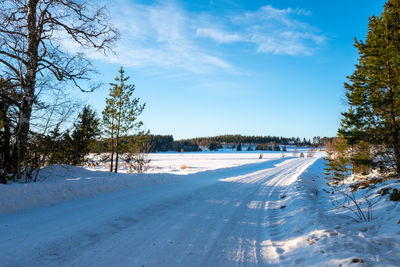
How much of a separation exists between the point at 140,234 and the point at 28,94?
6.80 metres

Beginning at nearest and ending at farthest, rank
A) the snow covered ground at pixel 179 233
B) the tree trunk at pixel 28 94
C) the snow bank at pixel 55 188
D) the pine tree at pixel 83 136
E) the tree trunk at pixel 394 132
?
the snow covered ground at pixel 179 233
the snow bank at pixel 55 188
the tree trunk at pixel 28 94
the tree trunk at pixel 394 132
the pine tree at pixel 83 136

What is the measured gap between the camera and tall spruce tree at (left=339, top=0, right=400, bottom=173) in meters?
9.48

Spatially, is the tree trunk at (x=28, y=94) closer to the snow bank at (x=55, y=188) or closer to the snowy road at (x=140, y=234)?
the snow bank at (x=55, y=188)

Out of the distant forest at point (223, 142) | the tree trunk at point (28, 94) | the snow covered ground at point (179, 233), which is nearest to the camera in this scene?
the snow covered ground at point (179, 233)

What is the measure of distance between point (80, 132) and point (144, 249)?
1688cm

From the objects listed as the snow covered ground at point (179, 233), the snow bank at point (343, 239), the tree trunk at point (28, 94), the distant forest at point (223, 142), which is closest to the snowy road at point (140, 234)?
the snow covered ground at point (179, 233)

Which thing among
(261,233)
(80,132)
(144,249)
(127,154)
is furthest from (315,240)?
(80,132)

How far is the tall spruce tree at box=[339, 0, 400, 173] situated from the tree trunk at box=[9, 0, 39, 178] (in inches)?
590

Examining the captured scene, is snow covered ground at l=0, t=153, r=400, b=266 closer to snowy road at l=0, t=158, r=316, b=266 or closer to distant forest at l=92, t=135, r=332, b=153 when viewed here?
snowy road at l=0, t=158, r=316, b=266

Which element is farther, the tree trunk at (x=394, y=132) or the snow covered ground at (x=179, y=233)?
the tree trunk at (x=394, y=132)

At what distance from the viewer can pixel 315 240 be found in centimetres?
359

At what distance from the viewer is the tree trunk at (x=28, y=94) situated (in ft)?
23.1

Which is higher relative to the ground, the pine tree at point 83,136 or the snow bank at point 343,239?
the pine tree at point 83,136

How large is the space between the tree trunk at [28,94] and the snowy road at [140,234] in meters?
3.14
